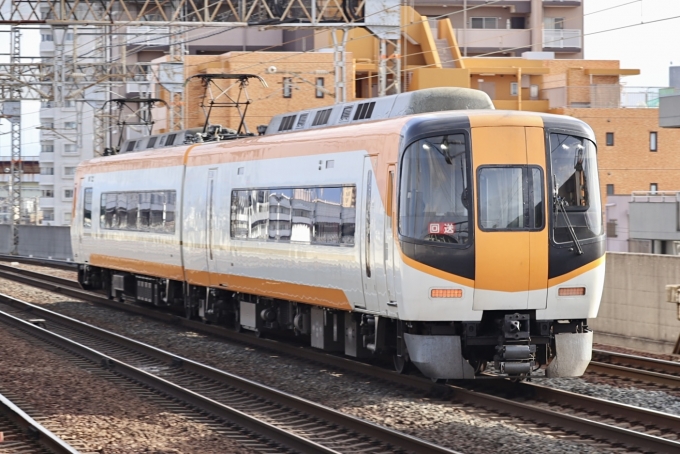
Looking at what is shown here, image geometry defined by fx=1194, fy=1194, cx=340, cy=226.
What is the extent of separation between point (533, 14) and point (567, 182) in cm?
5927

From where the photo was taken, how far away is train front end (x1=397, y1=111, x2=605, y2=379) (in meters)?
12.3

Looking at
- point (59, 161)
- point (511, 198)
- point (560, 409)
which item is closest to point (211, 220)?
point (511, 198)

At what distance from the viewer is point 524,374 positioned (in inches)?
484

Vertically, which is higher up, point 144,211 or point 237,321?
point 144,211

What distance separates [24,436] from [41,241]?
41053 millimetres

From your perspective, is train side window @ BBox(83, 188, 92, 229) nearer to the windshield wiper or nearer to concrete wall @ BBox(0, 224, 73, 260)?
the windshield wiper

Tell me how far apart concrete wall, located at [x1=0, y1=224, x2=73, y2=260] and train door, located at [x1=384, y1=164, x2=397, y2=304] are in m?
34.5

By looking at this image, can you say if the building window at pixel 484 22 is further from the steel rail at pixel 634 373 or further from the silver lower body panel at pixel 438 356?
the silver lower body panel at pixel 438 356

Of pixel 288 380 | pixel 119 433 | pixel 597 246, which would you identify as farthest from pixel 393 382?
pixel 119 433

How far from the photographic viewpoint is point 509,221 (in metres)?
12.4

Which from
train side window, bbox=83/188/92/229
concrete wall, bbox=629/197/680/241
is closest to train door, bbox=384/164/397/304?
train side window, bbox=83/188/92/229

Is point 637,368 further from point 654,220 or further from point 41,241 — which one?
point 41,241

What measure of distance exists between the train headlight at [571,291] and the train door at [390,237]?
1747 millimetres

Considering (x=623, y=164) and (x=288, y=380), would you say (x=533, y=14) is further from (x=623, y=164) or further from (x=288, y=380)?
(x=288, y=380)
